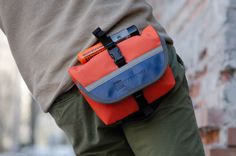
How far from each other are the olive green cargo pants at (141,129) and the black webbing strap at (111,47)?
143 mm

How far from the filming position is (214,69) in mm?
2326

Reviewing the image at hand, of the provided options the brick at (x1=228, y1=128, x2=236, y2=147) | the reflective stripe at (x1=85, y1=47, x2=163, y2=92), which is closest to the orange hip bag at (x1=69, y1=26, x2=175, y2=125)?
the reflective stripe at (x1=85, y1=47, x2=163, y2=92)

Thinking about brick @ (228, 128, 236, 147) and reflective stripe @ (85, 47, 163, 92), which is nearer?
reflective stripe @ (85, 47, 163, 92)

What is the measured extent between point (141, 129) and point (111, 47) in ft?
0.76

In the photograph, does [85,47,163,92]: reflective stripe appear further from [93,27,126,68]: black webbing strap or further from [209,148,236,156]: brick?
[209,148,236,156]: brick

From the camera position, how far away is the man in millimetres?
1352

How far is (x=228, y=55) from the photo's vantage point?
2.22m

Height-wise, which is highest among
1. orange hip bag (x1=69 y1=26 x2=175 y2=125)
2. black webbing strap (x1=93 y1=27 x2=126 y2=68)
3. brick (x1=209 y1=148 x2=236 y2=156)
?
black webbing strap (x1=93 y1=27 x2=126 y2=68)

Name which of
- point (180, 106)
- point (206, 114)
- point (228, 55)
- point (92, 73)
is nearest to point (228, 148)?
point (206, 114)

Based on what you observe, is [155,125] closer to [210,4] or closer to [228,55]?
[228,55]

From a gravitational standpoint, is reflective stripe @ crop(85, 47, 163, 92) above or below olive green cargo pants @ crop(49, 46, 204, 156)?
above

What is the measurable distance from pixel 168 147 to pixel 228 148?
0.94 metres

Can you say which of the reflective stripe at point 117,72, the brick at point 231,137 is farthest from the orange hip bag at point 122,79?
the brick at point 231,137

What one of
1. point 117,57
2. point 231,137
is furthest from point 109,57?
point 231,137
